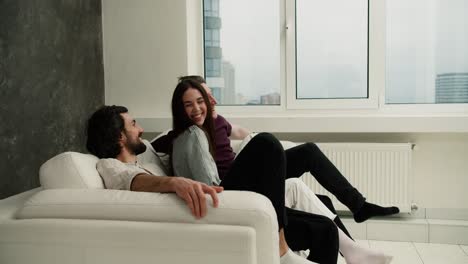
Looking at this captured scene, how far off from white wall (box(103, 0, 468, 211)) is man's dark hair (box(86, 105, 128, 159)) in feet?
4.78

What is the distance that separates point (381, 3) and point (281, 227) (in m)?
2.32

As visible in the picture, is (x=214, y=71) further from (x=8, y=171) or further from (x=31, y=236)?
(x=31, y=236)

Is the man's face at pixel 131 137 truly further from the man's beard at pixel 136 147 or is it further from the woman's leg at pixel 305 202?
the woman's leg at pixel 305 202

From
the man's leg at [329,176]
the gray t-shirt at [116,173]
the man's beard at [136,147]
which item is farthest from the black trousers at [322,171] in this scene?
the gray t-shirt at [116,173]

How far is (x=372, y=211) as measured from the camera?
2.37m

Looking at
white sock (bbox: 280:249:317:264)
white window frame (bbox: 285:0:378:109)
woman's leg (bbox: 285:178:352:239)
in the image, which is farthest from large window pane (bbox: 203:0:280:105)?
white sock (bbox: 280:249:317:264)

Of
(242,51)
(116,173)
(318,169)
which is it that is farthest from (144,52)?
(116,173)

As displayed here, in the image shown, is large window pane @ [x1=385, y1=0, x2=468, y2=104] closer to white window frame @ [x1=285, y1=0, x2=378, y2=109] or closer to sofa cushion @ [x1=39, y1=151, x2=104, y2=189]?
white window frame @ [x1=285, y1=0, x2=378, y2=109]

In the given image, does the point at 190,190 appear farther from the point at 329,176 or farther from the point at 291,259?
the point at 329,176

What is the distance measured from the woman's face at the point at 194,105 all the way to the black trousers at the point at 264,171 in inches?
19.2

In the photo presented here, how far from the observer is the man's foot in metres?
2.36

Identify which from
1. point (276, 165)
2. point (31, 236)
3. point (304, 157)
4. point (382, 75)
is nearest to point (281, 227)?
point (276, 165)

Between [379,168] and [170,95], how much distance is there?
1668 millimetres

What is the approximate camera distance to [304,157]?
2.53 metres
